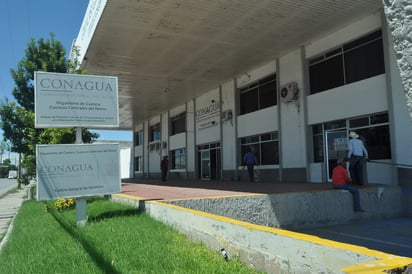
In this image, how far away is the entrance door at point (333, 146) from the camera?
15707mm

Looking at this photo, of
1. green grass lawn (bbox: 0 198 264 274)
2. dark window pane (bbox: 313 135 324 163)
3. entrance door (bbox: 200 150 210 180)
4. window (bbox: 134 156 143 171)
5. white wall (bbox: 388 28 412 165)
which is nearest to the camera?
green grass lawn (bbox: 0 198 264 274)

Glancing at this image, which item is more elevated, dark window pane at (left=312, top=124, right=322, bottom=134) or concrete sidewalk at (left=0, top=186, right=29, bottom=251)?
dark window pane at (left=312, top=124, right=322, bottom=134)

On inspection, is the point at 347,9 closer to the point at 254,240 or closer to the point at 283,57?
the point at 283,57

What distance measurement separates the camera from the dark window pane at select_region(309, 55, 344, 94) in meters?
16.1

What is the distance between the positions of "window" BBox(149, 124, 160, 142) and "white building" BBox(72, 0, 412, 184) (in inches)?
481

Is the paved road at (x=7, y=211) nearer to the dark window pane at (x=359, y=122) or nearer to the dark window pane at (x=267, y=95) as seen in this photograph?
the dark window pane at (x=359, y=122)

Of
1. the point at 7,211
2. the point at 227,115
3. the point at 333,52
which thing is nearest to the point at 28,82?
the point at 7,211

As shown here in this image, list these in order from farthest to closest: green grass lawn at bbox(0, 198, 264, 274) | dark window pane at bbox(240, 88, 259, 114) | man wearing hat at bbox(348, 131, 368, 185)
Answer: dark window pane at bbox(240, 88, 259, 114)
man wearing hat at bbox(348, 131, 368, 185)
green grass lawn at bbox(0, 198, 264, 274)

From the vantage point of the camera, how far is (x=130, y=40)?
17141mm

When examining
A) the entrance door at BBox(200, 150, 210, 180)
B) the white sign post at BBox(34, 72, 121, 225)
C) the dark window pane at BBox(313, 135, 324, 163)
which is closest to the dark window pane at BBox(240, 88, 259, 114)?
the dark window pane at BBox(313, 135, 324, 163)

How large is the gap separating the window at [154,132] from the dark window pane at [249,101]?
16703 mm

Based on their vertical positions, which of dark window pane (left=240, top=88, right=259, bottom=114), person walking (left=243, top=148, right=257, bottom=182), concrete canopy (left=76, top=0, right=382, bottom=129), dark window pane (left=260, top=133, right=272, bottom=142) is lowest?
person walking (left=243, top=148, right=257, bottom=182)

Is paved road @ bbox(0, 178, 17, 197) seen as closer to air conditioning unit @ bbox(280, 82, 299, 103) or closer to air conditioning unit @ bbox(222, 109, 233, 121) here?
air conditioning unit @ bbox(222, 109, 233, 121)

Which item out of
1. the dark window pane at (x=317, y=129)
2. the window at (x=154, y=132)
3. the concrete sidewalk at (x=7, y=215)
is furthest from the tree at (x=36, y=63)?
the window at (x=154, y=132)
